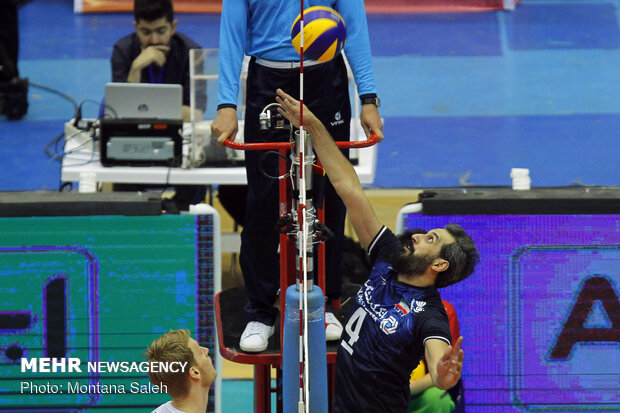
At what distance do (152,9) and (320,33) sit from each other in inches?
146

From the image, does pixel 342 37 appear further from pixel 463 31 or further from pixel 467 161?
pixel 463 31

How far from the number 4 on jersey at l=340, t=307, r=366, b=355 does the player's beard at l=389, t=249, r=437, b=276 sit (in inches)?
9.0

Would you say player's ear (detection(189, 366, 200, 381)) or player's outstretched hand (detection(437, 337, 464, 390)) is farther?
player's ear (detection(189, 366, 200, 381))

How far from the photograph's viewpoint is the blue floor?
8805mm

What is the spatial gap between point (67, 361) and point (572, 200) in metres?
2.56

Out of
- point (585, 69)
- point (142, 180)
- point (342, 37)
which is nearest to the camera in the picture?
point (342, 37)

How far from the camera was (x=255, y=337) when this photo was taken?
428 cm

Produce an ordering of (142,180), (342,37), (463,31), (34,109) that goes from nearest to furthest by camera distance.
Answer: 1. (342,37)
2. (142,180)
3. (34,109)
4. (463,31)

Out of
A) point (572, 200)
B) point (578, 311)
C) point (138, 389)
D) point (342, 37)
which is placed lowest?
point (138, 389)

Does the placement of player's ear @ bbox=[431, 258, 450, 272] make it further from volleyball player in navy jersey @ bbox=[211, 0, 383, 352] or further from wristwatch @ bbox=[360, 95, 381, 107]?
wristwatch @ bbox=[360, 95, 381, 107]

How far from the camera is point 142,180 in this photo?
6.33 metres

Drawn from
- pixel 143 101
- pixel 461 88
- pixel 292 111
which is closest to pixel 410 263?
pixel 292 111

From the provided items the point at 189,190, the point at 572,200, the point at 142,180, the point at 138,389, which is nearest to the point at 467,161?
the point at 189,190

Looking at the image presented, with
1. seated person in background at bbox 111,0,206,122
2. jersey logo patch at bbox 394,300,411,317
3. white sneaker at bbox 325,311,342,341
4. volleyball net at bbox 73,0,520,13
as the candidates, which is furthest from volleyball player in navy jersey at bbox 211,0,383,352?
volleyball net at bbox 73,0,520,13
